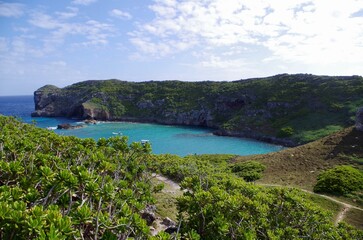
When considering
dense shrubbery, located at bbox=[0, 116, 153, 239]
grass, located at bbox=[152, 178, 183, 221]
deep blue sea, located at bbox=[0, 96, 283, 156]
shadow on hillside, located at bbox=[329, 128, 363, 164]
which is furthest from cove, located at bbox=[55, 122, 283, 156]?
dense shrubbery, located at bbox=[0, 116, 153, 239]

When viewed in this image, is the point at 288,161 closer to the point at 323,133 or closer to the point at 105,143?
the point at 105,143

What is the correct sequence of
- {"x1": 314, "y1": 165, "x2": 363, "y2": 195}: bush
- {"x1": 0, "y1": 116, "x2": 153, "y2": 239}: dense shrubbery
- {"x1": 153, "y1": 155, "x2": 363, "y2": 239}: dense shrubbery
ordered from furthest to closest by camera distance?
{"x1": 314, "y1": 165, "x2": 363, "y2": 195}: bush → {"x1": 153, "y1": 155, "x2": 363, "y2": 239}: dense shrubbery → {"x1": 0, "y1": 116, "x2": 153, "y2": 239}: dense shrubbery

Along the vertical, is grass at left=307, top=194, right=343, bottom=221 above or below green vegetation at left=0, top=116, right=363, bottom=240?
below

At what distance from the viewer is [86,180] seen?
7.86 m

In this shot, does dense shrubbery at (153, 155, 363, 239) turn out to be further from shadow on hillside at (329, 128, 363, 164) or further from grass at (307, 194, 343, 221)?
shadow on hillside at (329, 128, 363, 164)

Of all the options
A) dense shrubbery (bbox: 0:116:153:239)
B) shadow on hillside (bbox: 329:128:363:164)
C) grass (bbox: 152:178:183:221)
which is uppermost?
dense shrubbery (bbox: 0:116:153:239)

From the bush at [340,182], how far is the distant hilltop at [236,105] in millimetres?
36711

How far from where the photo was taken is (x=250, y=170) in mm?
32125

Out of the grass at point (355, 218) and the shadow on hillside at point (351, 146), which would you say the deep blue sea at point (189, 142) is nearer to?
the shadow on hillside at point (351, 146)

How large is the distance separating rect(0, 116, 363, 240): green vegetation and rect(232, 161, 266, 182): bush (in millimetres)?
15534

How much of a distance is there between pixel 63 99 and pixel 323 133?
370ft

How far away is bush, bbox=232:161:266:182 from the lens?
30109 millimetres

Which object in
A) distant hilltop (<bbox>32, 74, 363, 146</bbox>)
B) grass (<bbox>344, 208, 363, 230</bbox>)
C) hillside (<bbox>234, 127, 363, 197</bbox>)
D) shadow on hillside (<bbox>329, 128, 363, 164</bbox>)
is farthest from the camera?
distant hilltop (<bbox>32, 74, 363, 146</bbox>)

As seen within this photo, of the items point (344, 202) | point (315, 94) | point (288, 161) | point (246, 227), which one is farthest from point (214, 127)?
point (246, 227)
